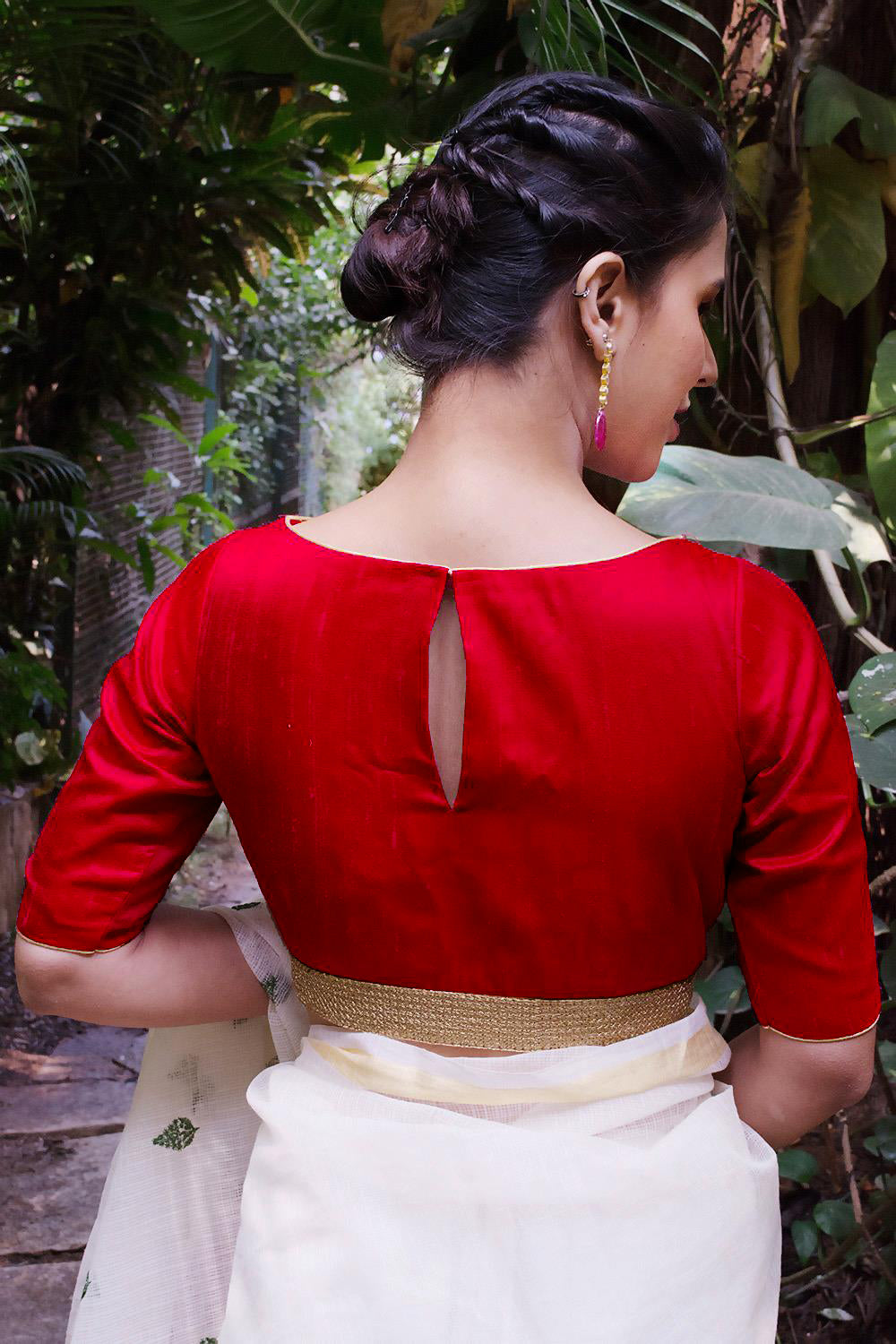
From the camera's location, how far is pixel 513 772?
842mm

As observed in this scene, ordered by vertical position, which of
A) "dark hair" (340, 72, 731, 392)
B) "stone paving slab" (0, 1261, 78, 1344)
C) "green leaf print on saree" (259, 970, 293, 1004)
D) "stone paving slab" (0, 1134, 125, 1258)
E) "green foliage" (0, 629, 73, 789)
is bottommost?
"stone paving slab" (0, 1134, 125, 1258)

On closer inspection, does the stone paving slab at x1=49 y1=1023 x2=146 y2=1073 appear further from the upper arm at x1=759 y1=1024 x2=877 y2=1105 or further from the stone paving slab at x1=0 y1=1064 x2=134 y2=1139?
the upper arm at x1=759 y1=1024 x2=877 y2=1105

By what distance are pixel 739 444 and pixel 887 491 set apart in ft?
1.29

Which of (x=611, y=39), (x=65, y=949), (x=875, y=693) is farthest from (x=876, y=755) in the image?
(x=611, y=39)

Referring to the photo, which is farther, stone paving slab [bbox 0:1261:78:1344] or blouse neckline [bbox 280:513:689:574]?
stone paving slab [bbox 0:1261:78:1344]

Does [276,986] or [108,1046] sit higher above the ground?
[276,986]

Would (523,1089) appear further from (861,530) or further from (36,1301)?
(36,1301)

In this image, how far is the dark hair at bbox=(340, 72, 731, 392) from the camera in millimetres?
884

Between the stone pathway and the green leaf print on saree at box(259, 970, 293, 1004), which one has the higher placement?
the green leaf print on saree at box(259, 970, 293, 1004)

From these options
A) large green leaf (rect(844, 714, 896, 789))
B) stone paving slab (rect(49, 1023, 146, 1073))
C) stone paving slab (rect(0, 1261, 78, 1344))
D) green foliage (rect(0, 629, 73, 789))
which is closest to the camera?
large green leaf (rect(844, 714, 896, 789))

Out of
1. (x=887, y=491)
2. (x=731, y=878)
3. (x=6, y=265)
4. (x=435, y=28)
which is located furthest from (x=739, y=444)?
(x=6, y=265)

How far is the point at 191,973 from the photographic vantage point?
1.05 m

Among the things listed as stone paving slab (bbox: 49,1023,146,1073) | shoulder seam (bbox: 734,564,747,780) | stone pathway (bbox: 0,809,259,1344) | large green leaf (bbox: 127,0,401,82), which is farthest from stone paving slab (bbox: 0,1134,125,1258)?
large green leaf (bbox: 127,0,401,82)

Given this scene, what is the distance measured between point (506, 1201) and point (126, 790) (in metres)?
0.39
